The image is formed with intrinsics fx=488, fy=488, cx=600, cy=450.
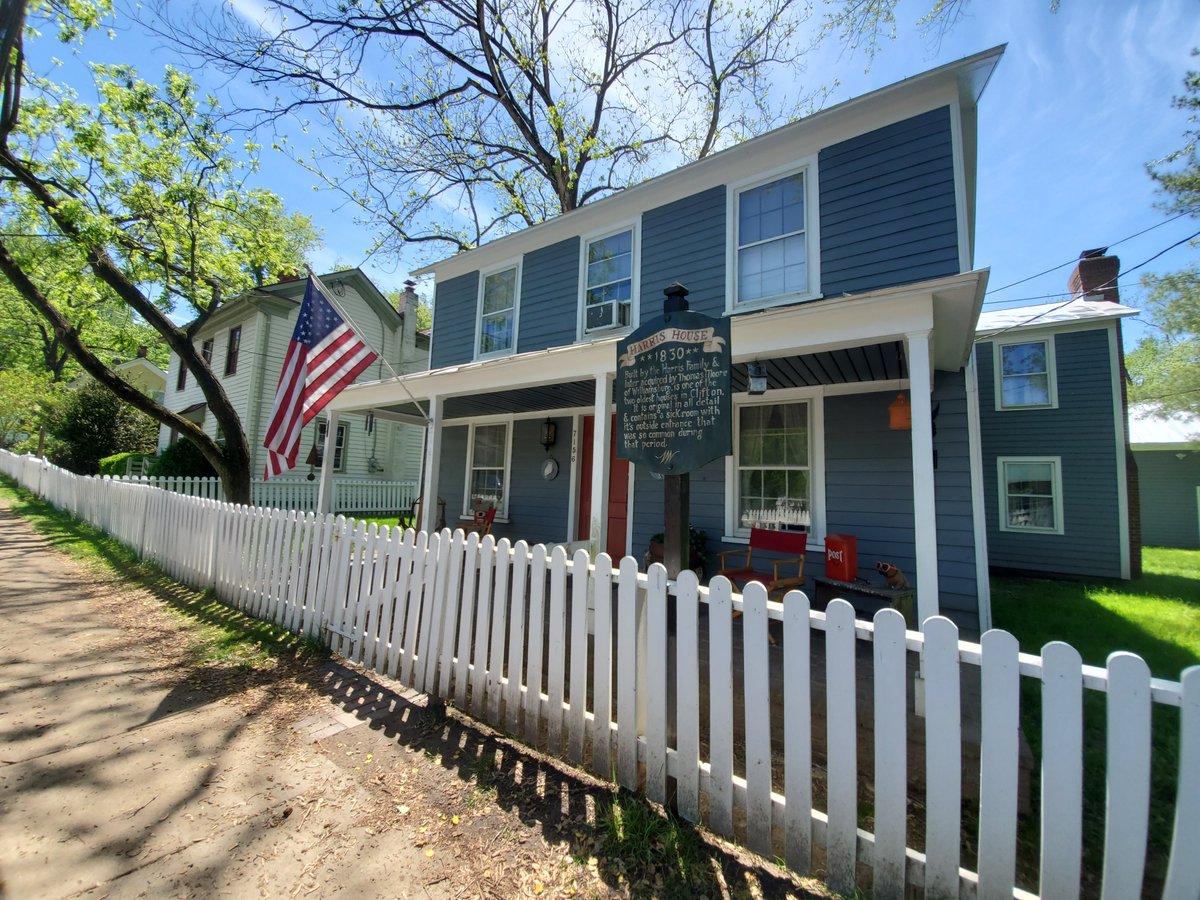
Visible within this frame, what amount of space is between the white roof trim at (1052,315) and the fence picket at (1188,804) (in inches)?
329

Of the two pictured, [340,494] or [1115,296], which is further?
[340,494]

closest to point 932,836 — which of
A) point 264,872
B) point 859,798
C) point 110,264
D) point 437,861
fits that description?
point 859,798

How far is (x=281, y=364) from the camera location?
51.2 ft

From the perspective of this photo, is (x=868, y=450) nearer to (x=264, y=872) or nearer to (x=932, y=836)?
(x=932, y=836)

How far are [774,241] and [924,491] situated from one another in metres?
3.96

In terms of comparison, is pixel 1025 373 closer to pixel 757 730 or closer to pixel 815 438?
pixel 815 438

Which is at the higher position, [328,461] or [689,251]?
[689,251]

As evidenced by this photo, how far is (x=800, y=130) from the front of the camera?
5.73m

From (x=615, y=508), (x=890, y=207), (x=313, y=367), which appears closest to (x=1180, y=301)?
(x=890, y=207)

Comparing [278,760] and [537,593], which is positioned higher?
[537,593]

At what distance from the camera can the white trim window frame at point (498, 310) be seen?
8430 mm

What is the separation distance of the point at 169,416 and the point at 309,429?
741cm

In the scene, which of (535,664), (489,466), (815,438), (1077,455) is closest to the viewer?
(535,664)

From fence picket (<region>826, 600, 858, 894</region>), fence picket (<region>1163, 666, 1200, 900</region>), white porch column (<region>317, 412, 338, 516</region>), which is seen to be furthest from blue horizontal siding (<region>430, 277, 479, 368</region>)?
fence picket (<region>1163, 666, 1200, 900</region>)
